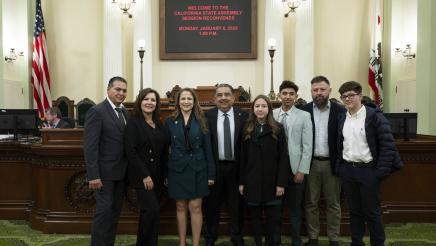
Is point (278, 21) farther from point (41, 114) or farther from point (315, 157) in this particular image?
point (315, 157)

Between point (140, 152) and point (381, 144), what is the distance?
7.13 feet

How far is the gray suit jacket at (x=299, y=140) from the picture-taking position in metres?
4.21

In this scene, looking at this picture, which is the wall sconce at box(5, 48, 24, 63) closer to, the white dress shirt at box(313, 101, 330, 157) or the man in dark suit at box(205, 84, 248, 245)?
the man in dark suit at box(205, 84, 248, 245)

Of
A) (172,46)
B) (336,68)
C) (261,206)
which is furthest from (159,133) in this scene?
(336,68)

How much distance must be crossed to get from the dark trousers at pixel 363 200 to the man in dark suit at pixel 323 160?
0.31m

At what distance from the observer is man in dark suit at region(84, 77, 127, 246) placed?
12.4 feet

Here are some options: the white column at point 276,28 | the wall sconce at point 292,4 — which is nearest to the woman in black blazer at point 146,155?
the white column at point 276,28

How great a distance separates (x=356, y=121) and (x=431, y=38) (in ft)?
17.2

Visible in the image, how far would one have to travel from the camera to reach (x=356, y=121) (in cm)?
396

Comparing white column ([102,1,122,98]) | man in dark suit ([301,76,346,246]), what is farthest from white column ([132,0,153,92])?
man in dark suit ([301,76,346,246])

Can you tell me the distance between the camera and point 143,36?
11398 millimetres

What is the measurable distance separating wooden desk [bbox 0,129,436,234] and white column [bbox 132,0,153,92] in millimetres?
5899

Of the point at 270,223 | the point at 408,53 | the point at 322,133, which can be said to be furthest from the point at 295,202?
the point at 408,53

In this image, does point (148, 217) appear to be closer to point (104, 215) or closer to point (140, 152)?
point (104, 215)
